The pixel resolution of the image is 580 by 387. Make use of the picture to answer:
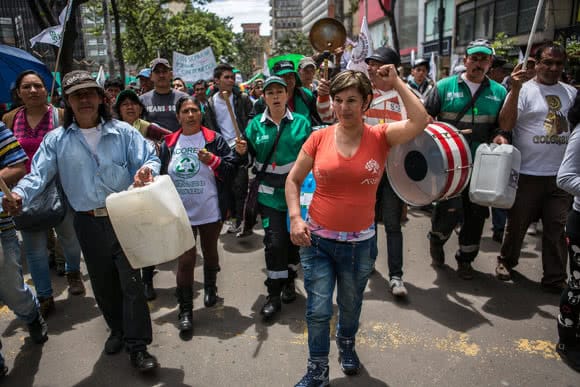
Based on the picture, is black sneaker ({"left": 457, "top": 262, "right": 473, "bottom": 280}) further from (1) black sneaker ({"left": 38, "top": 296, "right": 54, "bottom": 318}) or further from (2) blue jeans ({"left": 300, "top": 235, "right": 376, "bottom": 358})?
(1) black sneaker ({"left": 38, "top": 296, "right": 54, "bottom": 318})

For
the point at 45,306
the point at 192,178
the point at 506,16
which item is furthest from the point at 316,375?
the point at 506,16

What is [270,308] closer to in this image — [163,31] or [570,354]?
[570,354]

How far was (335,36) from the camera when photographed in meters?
5.66

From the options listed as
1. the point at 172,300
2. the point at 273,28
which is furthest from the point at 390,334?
the point at 273,28

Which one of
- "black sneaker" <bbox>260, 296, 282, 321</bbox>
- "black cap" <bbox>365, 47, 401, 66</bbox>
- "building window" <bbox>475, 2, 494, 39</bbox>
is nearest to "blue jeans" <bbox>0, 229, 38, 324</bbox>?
"black sneaker" <bbox>260, 296, 282, 321</bbox>

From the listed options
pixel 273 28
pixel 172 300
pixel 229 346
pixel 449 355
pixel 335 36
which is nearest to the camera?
pixel 449 355

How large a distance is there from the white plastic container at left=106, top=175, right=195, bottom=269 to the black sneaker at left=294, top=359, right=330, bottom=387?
1.11 metres

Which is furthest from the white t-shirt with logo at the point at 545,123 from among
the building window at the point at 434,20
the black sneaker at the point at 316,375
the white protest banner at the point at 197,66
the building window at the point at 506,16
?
the building window at the point at 434,20

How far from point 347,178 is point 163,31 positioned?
31.0 metres

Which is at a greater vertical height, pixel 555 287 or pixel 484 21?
pixel 484 21

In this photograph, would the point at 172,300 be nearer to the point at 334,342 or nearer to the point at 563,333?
the point at 334,342

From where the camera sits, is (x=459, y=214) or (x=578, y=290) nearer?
(x=578, y=290)

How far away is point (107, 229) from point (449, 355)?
2.61 meters

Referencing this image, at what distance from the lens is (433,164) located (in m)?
3.85
